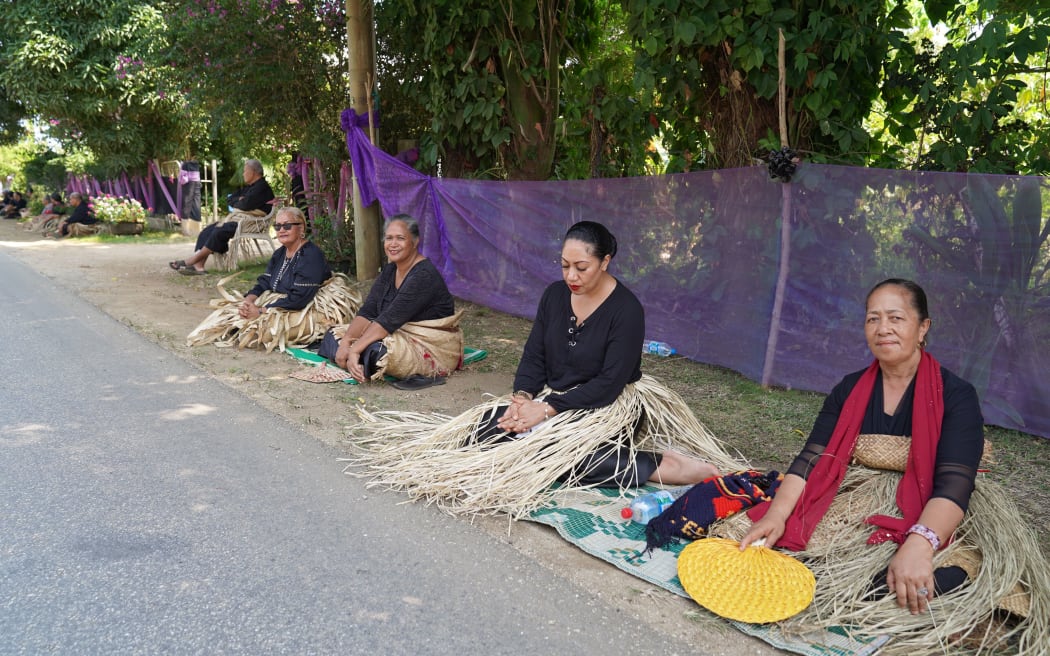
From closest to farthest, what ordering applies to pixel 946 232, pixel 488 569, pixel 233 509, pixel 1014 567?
pixel 1014 567
pixel 488 569
pixel 233 509
pixel 946 232

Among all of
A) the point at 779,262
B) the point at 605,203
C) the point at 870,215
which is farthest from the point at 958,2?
the point at 605,203

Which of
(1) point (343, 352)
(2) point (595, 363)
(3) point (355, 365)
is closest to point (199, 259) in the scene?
(1) point (343, 352)

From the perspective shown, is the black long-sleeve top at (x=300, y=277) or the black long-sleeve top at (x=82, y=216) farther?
the black long-sleeve top at (x=82, y=216)

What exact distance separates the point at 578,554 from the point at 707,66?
397cm

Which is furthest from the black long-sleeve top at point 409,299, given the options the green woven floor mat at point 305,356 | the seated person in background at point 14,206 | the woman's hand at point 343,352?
the seated person in background at point 14,206

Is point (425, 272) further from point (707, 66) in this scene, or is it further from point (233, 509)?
point (707, 66)

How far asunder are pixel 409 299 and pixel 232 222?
19.5 ft

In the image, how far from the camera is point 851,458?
2.71m

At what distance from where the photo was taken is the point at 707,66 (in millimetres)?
5539

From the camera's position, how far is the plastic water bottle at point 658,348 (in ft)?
18.5

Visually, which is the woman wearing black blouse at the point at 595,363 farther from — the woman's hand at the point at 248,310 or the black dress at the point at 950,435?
the woman's hand at the point at 248,310

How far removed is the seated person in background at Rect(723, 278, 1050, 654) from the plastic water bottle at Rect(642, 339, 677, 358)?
289 cm

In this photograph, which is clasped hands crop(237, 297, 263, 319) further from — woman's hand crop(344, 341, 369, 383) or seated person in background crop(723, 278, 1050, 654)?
seated person in background crop(723, 278, 1050, 654)

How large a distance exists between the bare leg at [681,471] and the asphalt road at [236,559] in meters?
0.85
